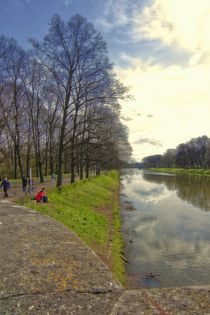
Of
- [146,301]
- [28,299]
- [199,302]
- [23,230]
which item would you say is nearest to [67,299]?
[28,299]

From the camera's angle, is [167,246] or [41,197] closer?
[167,246]

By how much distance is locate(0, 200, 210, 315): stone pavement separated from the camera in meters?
5.11

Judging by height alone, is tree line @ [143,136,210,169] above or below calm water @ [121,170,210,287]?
above

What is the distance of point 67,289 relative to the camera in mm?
5926

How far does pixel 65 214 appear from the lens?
15.3m

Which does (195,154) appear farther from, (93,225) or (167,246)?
(93,225)

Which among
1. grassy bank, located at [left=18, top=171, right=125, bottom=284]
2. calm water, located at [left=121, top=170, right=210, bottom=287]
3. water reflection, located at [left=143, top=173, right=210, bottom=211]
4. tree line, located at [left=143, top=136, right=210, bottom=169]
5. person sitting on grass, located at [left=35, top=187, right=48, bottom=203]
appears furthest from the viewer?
tree line, located at [left=143, top=136, right=210, bottom=169]

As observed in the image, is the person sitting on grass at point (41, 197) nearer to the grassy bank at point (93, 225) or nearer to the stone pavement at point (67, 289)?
the grassy bank at point (93, 225)

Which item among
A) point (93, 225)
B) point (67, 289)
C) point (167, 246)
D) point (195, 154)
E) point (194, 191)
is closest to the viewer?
point (67, 289)

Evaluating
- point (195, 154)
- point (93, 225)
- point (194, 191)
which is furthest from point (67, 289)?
point (195, 154)

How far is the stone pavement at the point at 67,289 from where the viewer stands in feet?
16.8

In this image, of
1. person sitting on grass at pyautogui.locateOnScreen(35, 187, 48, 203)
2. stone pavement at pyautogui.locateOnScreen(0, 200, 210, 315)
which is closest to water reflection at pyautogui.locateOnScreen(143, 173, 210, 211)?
person sitting on grass at pyautogui.locateOnScreen(35, 187, 48, 203)

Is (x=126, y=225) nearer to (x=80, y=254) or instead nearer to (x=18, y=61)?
(x=80, y=254)

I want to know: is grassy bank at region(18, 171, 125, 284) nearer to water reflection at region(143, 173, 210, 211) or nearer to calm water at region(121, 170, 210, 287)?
calm water at region(121, 170, 210, 287)
